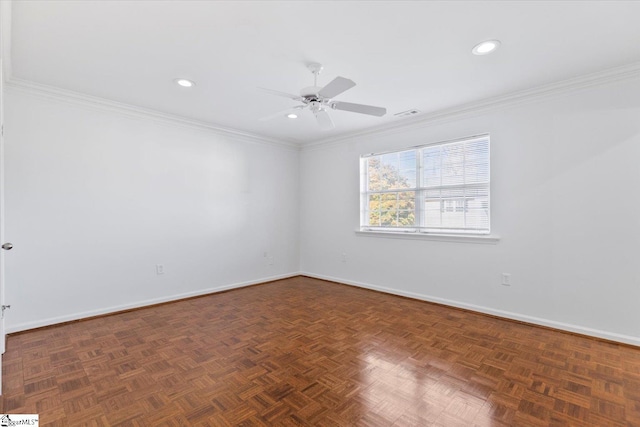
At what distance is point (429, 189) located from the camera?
3.98 metres

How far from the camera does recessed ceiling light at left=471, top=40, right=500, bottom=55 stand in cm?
223

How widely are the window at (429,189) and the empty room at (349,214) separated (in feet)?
0.09

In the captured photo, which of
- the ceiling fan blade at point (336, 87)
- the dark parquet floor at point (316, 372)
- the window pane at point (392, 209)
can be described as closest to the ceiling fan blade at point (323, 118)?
the ceiling fan blade at point (336, 87)

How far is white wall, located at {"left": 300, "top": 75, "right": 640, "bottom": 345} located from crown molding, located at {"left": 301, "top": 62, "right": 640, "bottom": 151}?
5 cm

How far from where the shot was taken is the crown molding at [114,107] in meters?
2.92

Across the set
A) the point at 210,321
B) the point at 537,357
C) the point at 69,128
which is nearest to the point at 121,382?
the point at 210,321

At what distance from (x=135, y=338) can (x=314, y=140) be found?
12.7 ft

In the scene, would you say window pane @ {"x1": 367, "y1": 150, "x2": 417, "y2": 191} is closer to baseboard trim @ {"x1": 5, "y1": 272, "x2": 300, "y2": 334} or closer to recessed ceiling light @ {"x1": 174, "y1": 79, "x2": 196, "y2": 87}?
baseboard trim @ {"x1": 5, "y1": 272, "x2": 300, "y2": 334}

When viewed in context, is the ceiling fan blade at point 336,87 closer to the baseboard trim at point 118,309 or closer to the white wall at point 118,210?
the white wall at point 118,210

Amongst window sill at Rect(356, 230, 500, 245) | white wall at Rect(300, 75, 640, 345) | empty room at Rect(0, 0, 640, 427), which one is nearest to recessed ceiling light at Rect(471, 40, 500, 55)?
empty room at Rect(0, 0, 640, 427)

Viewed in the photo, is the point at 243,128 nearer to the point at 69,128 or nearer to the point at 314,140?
the point at 314,140

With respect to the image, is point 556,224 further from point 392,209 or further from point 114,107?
point 114,107

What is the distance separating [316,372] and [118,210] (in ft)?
9.74

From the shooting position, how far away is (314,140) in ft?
17.3
